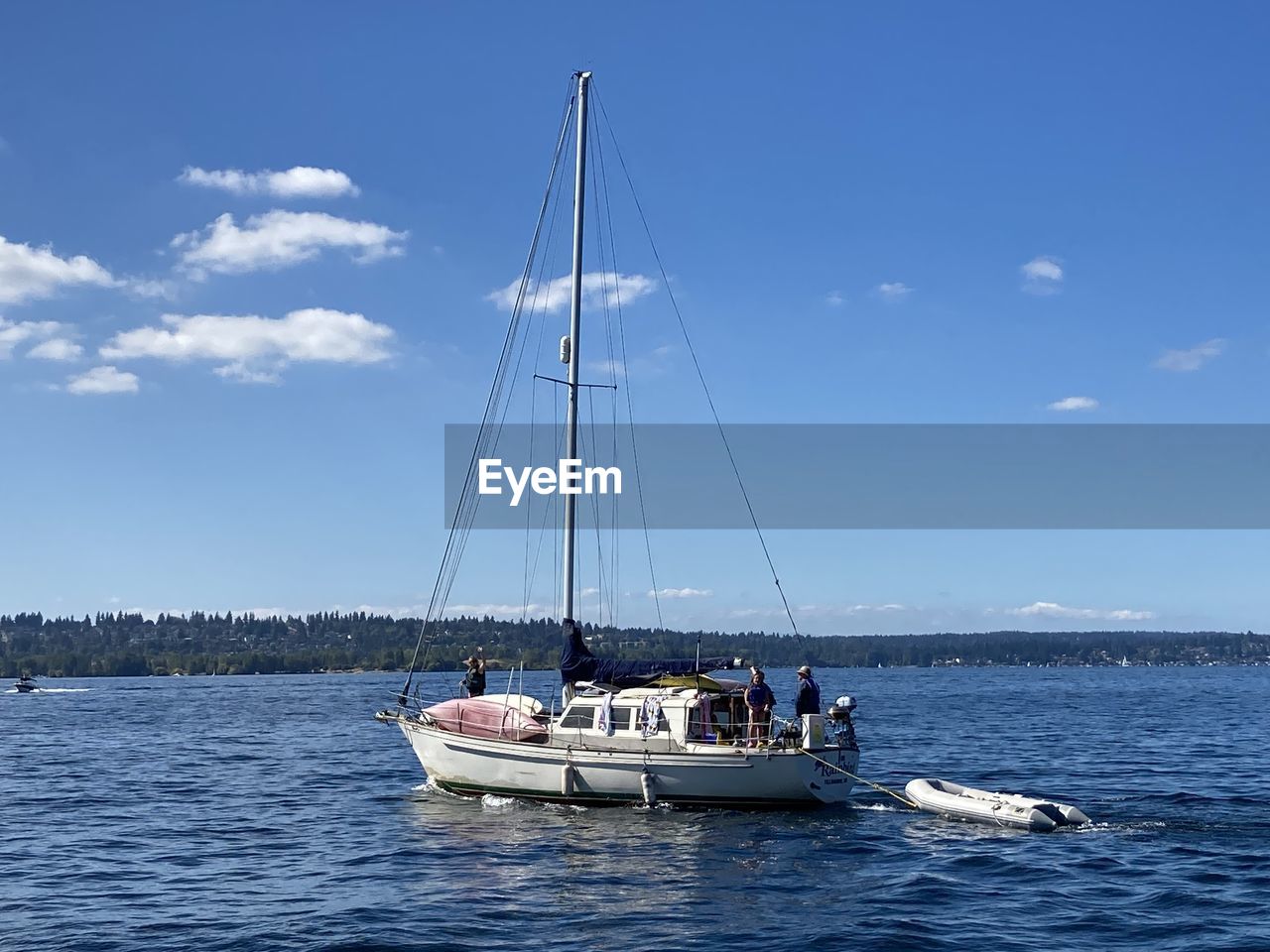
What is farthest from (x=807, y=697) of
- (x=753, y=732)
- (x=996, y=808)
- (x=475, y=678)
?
(x=475, y=678)

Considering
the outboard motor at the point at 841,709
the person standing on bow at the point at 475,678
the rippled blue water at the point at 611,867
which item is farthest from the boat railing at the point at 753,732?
the person standing on bow at the point at 475,678

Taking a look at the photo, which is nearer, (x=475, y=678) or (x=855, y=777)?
(x=855, y=777)

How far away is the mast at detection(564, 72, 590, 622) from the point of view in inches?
1378

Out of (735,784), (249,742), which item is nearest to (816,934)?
(735,784)

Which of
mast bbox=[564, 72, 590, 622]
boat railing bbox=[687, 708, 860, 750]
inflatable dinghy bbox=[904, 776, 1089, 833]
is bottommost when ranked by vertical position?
inflatable dinghy bbox=[904, 776, 1089, 833]

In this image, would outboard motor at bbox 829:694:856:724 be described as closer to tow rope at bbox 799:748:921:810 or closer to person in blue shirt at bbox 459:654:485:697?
tow rope at bbox 799:748:921:810

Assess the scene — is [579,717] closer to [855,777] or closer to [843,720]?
[843,720]

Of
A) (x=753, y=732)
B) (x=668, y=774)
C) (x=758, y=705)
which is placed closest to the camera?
(x=668, y=774)

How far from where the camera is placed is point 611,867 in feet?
83.8

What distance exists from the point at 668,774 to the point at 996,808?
332 inches

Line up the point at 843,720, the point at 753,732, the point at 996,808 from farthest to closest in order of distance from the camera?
1. the point at 843,720
2. the point at 753,732
3. the point at 996,808

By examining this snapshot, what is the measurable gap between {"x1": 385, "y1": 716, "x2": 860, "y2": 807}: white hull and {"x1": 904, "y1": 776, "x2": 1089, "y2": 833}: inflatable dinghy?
2.24m

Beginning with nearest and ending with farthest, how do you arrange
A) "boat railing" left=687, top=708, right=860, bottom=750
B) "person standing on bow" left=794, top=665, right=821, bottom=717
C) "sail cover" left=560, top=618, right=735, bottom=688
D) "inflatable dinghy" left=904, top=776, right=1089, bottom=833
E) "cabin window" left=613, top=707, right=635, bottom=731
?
"inflatable dinghy" left=904, top=776, right=1089, bottom=833 → "boat railing" left=687, top=708, right=860, bottom=750 → "person standing on bow" left=794, top=665, right=821, bottom=717 → "cabin window" left=613, top=707, right=635, bottom=731 → "sail cover" left=560, top=618, right=735, bottom=688

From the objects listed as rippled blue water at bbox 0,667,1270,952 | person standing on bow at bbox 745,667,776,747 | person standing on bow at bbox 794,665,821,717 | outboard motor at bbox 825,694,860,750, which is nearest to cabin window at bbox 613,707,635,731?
rippled blue water at bbox 0,667,1270,952
